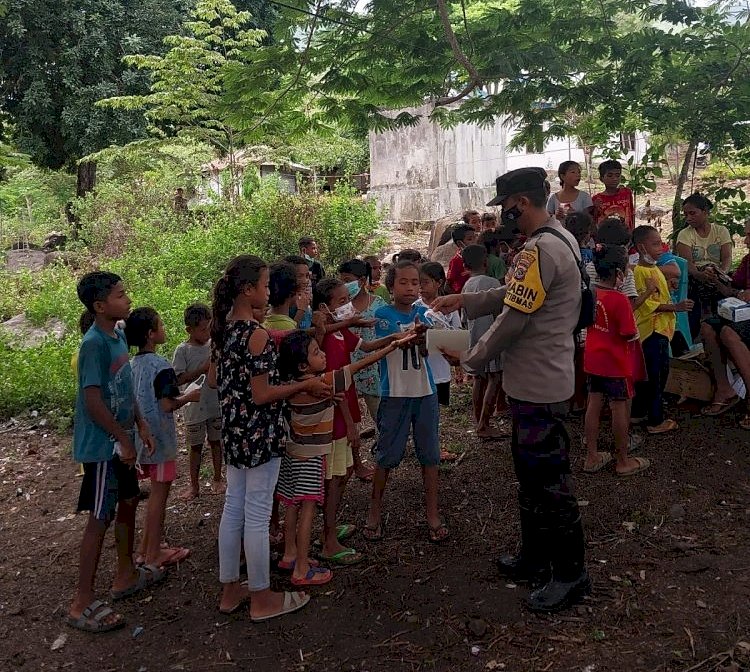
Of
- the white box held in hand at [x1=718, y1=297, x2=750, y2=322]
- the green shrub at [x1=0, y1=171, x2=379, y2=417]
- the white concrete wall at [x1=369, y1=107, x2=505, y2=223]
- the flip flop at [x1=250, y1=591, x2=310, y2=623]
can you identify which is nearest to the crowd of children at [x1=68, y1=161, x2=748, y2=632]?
the flip flop at [x1=250, y1=591, x2=310, y2=623]

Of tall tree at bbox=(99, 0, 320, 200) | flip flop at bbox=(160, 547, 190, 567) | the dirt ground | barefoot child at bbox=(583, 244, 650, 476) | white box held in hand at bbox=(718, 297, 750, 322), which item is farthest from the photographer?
tall tree at bbox=(99, 0, 320, 200)

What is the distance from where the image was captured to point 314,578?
147 inches

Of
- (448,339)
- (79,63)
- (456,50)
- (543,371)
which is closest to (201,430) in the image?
(448,339)

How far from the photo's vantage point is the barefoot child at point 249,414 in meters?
3.24

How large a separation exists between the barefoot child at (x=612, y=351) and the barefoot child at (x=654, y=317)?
0.72 metres

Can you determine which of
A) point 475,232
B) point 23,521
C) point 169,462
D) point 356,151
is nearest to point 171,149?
point 356,151

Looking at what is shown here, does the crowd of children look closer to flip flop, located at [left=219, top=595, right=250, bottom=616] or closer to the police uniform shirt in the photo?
flip flop, located at [left=219, top=595, right=250, bottom=616]

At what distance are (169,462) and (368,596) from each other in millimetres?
1296

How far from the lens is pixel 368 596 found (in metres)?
3.62

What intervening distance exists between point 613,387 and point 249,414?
2.63 meters

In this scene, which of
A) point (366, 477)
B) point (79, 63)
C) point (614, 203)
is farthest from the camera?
point (79, 63)

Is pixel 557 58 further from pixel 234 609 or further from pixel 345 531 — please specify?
pixel 234 609

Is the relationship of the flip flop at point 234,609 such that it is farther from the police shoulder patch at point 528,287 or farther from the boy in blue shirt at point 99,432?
the police shoulder patch at point 528,287

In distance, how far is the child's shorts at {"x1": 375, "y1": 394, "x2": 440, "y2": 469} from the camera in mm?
4023
